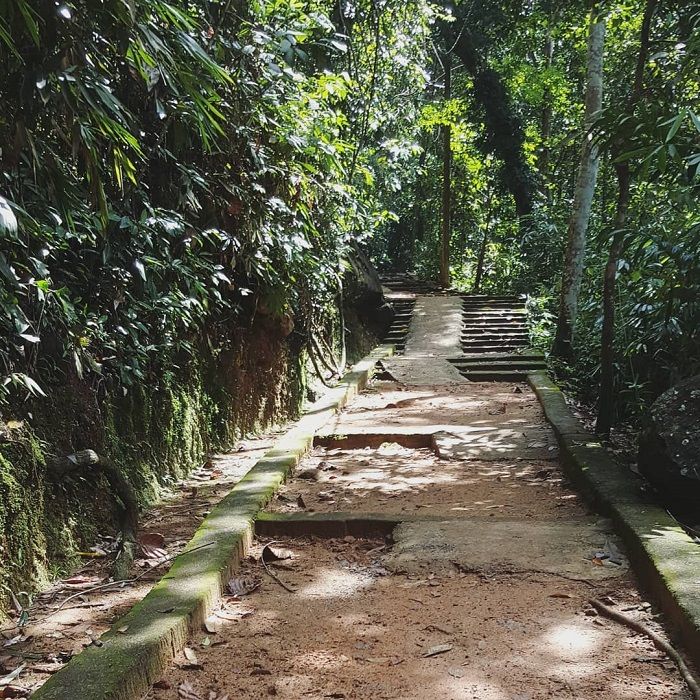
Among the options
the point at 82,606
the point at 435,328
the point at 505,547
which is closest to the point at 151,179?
the point at 82,606

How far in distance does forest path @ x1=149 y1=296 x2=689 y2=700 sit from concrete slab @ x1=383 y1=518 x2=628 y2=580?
10 mm

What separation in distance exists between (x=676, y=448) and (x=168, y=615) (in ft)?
8.93

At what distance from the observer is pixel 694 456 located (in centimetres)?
343

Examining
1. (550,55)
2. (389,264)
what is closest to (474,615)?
(550,55)

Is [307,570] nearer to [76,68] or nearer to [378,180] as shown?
[76,68]

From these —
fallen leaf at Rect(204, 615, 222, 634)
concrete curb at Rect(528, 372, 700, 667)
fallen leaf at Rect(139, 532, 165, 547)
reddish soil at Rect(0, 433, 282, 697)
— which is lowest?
reddish soil at Rect(0, 433, 282, 697)

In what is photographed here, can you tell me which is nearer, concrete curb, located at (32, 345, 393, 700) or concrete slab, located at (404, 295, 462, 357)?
concrete curb, located at (32, 345, 393, 700)

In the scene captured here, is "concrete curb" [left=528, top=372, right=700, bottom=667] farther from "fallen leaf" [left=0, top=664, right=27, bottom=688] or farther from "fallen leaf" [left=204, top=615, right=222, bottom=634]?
"fallen leaf" [left=0, top=664, right=27, bottom=688]

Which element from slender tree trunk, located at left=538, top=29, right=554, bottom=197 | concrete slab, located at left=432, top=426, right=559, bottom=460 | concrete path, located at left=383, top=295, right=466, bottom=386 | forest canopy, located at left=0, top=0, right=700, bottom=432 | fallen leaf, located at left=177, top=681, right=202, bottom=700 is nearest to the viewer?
fallen leaf, located at left=177, top=681, right=202, bottom=700

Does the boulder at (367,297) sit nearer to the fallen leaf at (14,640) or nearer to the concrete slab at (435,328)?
the concrete slab at (435,328)

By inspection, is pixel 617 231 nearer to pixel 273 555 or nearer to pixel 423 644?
pixel 273 555

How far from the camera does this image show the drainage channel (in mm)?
2215

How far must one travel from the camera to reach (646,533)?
310cm

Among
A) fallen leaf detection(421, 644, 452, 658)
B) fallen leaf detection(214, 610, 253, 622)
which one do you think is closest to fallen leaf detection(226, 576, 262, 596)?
fallen leaf detection(214, 610, 253, 622)
